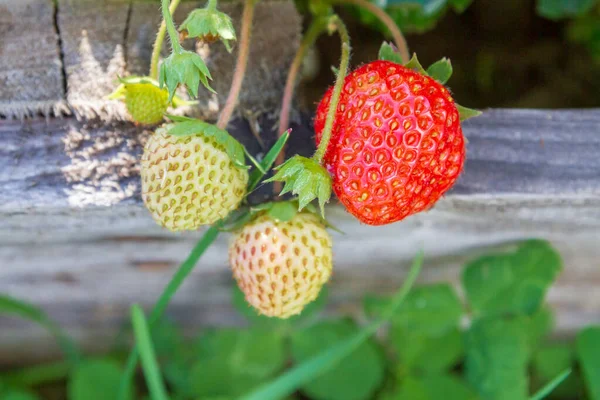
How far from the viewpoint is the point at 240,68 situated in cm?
77

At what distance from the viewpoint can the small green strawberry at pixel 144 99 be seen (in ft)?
2.43

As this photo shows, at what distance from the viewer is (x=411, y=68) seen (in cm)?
75

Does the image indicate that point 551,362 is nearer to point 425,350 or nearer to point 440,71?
point 425,350

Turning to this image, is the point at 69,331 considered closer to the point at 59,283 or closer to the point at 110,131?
the point at 59,283

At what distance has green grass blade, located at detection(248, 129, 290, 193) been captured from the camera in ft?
2.32

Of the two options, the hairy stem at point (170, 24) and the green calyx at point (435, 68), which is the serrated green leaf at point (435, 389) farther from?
the hairy stem at point (170, 24)

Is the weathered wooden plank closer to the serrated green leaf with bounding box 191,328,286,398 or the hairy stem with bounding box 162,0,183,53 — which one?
the hairy stem with bounding box 162,0,183,53

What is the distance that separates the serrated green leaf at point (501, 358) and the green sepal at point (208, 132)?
54 centimetres

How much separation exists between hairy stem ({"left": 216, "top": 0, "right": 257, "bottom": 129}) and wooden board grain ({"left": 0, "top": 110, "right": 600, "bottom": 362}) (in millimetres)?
75

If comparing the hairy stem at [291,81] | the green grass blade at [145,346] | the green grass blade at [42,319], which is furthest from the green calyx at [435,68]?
the green grass blade at [42,319]

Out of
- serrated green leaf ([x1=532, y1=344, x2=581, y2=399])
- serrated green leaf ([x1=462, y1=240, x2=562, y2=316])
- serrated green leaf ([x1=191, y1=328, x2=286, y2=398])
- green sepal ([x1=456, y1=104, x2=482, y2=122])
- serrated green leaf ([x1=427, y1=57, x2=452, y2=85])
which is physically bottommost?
serrated green leaf ([x1=191, y1=328, x2=286, y2=398])

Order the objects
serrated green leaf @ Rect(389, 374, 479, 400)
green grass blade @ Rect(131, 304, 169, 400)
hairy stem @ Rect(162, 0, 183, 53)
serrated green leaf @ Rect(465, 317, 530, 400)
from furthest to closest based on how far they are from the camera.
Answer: serrated green leaf @ Rect(389, 374, 479, 400)
serrated green leaf @ Rect(465, 317, 530, 400)
green grass blade @ Rect(131, 304, 169, 400)
hairy stem @ Rect(162, 0, 183, 53)

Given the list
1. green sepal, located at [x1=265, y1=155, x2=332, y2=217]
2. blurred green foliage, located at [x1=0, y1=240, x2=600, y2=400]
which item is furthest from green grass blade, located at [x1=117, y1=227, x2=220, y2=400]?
blurred green foliage, located at [x1=0, y1=240, x2=600, y2=400]

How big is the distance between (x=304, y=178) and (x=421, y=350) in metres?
0.60
